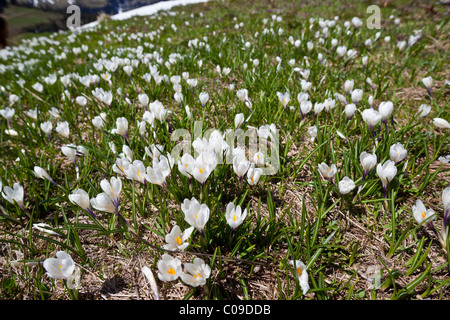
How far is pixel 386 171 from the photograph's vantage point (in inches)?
62.4

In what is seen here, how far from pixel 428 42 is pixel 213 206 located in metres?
6.17

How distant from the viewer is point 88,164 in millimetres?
2133

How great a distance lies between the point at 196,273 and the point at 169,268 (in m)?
0.16

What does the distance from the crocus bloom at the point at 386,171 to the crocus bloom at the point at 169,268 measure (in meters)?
1.48

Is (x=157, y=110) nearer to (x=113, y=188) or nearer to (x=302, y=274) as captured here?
(x=113, y=188)

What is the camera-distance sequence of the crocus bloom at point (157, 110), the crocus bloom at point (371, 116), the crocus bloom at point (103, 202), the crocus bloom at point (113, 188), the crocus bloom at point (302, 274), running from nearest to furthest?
1. the crocus bloom at point (302, 274)
2. the crocus bloom at point (103, 202)
3. the crocus bloom at point (113, 188)
4. the crocus bloom at point (371, 116)
5. the crocus bloom at point (157, 110)

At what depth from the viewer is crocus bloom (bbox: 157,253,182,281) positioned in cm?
122

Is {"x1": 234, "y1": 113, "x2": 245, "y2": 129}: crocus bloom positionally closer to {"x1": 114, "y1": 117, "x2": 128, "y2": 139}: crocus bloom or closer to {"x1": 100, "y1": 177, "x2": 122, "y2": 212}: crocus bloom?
{"x1": 114, "y1": 117, "x2": 128, "y2": 139}: crocus bloom

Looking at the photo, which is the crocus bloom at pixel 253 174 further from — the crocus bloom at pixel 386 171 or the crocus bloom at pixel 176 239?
the crocus bloom at pixel 386 171

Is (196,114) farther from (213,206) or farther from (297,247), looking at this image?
(297,247)

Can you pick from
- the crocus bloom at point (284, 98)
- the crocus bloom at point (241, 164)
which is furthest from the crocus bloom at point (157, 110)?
the crocus bloom at point (284, 98)

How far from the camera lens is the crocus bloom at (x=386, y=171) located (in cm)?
156

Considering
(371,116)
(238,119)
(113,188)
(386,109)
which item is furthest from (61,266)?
(386,109)

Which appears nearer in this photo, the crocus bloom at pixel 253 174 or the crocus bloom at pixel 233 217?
the crocus bloom at pixel 233 217
